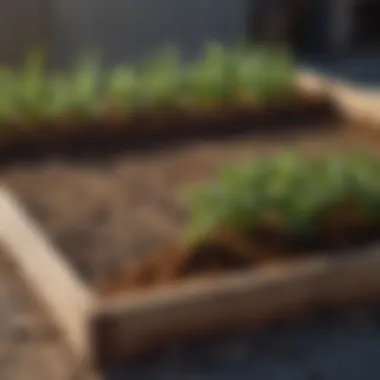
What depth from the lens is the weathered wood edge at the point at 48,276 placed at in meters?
2.74

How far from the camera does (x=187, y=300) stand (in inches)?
108

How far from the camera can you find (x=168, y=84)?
4.96 metres

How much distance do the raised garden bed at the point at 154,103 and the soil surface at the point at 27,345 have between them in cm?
141

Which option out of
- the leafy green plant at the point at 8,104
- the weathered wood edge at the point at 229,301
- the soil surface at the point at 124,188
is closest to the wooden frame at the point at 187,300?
the weathered wood edge at the point at 229,301

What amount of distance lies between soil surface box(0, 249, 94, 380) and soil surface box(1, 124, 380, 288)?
180 mm

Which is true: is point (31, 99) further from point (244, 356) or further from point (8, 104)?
point (244, 356)

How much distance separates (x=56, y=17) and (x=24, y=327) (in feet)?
17.0

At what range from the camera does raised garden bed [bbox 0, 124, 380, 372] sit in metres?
2.73

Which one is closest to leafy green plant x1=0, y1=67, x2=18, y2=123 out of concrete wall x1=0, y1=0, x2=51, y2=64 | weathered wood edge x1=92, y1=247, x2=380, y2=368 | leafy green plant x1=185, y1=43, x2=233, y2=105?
leafy green plant x1=185, y1=43, x2=233, y2=105

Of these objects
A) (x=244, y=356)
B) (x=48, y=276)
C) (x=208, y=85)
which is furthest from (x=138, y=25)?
(x=244, y=356)

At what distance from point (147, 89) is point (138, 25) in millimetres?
3327

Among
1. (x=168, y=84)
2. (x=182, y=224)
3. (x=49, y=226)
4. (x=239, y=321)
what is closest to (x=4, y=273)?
(x=49, y=226)

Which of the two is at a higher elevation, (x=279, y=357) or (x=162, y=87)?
(x=279, y=357)

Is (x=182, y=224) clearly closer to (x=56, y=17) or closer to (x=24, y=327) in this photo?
(x=24, y=327)
